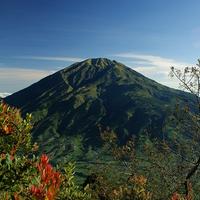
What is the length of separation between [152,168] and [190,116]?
504 centimetres

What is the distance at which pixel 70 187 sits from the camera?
1401 centimetres

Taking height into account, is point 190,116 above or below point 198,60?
below

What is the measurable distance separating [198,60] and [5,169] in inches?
766

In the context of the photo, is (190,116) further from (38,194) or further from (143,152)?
(38,194)

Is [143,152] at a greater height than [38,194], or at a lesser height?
lesser

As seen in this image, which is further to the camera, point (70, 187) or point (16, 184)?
point (70, 187)

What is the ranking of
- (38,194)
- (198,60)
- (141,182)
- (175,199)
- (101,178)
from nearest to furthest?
(38,194) < (175,199) < (141,182) < (198,60) < (101,178)

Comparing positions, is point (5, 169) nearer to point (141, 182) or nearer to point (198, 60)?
point (141, 182)

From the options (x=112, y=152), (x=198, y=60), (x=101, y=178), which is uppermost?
(x=198, y=60)

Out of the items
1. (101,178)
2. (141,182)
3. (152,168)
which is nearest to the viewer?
(141,182)

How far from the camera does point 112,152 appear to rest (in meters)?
31.3

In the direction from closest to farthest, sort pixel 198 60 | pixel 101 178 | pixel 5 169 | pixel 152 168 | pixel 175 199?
1. pixel 5 169
2. pixel 175 199
3. pixel 198 60
4. pixel 152 168
5. pixel 101 178

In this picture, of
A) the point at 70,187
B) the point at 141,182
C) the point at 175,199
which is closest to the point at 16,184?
the point at 70,187

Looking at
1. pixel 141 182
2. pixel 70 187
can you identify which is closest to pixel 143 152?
pixel 141 182
